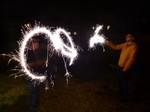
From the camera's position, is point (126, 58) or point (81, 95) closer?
point (126, 58)

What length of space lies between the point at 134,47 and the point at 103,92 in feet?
6.55

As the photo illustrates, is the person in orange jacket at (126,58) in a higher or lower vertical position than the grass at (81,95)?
higher

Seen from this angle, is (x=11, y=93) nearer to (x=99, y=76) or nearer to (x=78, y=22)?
(x=99, y=76)

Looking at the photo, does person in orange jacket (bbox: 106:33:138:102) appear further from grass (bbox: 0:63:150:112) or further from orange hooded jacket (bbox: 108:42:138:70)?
grass (bbox: 0:63:150:112)

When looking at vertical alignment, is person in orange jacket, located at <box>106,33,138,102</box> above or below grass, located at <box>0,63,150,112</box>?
above

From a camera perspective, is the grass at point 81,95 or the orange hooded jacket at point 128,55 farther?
the grass at point 81,95

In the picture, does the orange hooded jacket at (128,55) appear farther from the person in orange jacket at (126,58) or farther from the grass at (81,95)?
the grass at (81,95)

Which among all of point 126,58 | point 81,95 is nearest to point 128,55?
point 126,58

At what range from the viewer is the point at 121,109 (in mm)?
4344

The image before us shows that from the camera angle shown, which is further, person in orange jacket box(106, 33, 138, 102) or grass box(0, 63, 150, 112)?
grass box(0, 63, 150, 112)

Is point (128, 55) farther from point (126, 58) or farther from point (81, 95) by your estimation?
point (81, 95)

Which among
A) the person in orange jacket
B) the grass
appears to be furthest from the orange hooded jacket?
the grass

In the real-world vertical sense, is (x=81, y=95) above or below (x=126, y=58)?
below

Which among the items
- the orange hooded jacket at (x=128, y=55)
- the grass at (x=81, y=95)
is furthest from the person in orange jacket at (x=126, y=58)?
the grass at (x=81, y=95)
